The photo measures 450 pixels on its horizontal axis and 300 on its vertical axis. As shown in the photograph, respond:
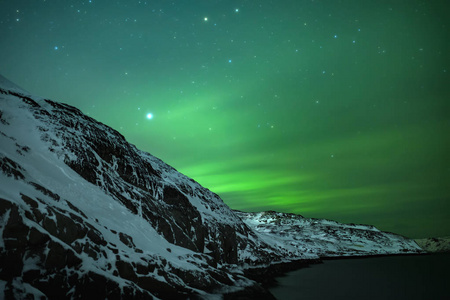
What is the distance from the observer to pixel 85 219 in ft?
73.3

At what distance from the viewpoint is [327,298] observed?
136ft

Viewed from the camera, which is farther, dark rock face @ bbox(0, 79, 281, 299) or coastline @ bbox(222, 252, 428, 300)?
coastline @ bbox(222, 252, 428, 300)

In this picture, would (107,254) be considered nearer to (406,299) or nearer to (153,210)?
(153,210)

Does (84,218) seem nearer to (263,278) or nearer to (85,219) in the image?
(85,219)

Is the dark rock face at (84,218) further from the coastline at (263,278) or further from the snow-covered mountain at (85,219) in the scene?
the coastline at (263,278)

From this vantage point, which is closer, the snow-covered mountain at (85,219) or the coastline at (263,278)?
the snow-covered mountain at (85,219)

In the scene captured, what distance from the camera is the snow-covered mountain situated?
52.6 ft

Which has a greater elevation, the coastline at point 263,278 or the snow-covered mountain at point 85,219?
the snow-covered mountain at point 85,219

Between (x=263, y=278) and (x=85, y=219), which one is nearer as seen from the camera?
(x=85, y=219)

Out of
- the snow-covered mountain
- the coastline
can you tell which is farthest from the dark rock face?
the coastline

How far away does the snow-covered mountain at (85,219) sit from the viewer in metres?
16.0

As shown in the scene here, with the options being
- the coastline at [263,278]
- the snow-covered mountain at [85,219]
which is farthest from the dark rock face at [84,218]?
the coastline at [263,278]

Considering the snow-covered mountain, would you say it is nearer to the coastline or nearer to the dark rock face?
the dark rock face

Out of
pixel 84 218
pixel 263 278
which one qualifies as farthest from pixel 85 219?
pixel 263 278
